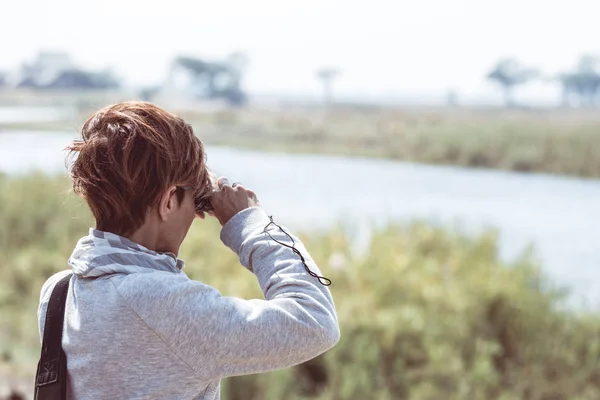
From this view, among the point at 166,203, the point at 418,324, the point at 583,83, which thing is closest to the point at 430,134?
the point at 583,83

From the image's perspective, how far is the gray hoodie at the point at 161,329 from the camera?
573 mm

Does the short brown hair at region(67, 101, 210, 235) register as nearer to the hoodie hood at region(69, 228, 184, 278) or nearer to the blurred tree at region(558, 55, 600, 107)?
the hoodie hood at region(69, 228, 184, 278)

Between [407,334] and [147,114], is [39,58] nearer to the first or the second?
[407,334]

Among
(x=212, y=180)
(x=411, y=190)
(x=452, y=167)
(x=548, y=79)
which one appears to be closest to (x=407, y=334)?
(x=212, y=180)

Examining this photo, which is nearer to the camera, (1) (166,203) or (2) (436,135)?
(1) (166,203)

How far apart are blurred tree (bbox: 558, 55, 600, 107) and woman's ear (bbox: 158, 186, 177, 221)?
206 inches

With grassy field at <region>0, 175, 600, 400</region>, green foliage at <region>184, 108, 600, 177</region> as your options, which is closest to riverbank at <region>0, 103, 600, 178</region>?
green foliage at <region>184, 108, 600, 177</region>

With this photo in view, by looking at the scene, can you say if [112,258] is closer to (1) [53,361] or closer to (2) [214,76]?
(1) [53,361]

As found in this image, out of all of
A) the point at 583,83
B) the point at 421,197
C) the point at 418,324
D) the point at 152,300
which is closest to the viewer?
the point at 152,300

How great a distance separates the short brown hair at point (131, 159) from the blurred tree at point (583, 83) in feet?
17.2

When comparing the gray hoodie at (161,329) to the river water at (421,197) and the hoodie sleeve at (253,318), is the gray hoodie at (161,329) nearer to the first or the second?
the hoodie sleeve at (253,318)

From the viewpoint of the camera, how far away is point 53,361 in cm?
60

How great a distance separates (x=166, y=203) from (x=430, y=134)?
17.4 feet

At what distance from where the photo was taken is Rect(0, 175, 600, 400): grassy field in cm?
238
